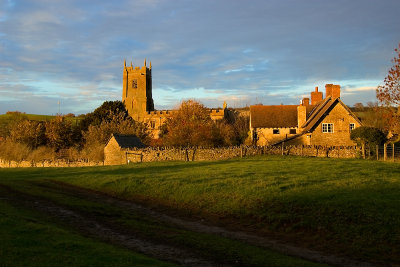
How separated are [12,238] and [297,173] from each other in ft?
54.9

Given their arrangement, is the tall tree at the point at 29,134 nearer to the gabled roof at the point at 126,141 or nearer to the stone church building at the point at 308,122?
the gabled roof at the point at 126,141

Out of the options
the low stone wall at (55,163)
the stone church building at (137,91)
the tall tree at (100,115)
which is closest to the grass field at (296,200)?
the low stone wall at (55,163)

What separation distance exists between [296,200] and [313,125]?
3430 cm

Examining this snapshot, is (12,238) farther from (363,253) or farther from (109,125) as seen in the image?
(109,125)

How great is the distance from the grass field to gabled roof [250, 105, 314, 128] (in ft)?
102

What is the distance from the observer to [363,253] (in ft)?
35.4

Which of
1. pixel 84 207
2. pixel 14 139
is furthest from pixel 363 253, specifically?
pixel 14 139

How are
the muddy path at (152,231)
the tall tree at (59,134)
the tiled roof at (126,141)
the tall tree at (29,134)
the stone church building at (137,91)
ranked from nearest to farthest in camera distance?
the muddy path at (152,231)
the tiled roof at (126,141)
the tall tree at (29,134)
the tall tree at (59,134)
the stone church building at (137,91)

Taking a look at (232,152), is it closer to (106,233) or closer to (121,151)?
(121,151)

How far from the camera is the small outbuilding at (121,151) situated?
42.7 m

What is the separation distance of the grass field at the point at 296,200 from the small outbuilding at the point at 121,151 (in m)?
17.6

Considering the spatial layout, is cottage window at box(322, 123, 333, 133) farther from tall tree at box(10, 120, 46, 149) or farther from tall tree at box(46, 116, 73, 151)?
tall tree at box(10, 120, 46, 149)

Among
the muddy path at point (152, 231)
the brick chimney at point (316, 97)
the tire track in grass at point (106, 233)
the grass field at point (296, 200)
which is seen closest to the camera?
the tire track in grass at point (106, 233)

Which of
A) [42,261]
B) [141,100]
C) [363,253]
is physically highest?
[141,100]
